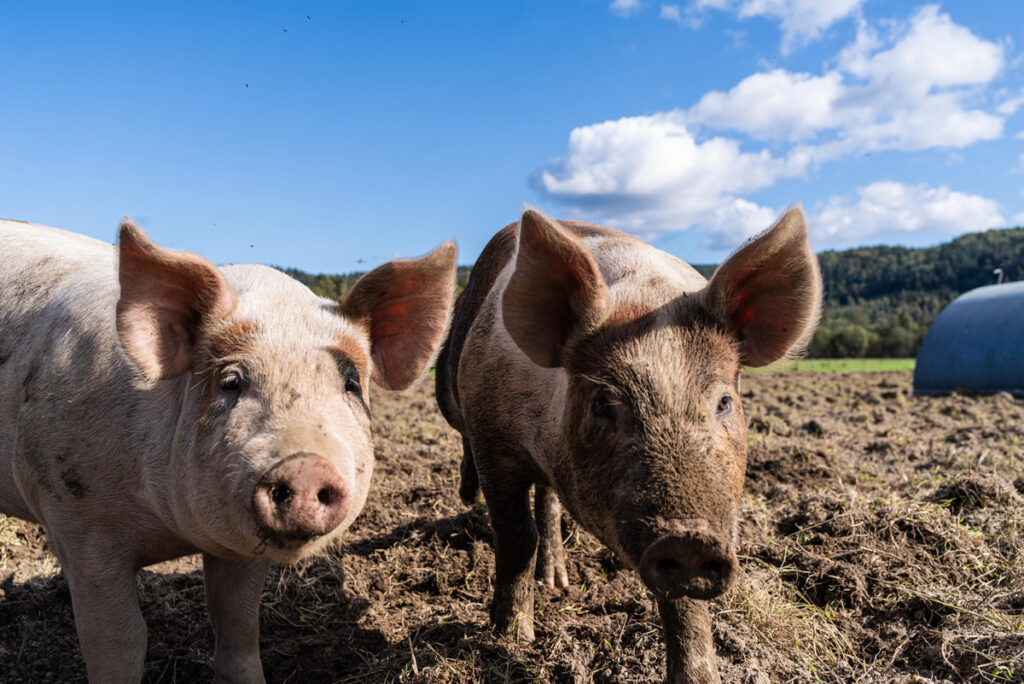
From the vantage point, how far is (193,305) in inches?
107

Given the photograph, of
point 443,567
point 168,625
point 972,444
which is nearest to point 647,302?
point 443,567

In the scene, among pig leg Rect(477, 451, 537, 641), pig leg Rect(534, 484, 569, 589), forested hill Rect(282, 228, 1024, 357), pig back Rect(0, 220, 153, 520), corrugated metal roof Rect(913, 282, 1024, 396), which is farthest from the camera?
forested hill Rect(282, 228, 1024, 357)

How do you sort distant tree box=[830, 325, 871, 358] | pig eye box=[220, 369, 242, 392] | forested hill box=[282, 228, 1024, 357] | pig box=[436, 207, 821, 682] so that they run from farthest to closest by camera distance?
1. forested hill box=[282, 228, 1024, 357]
2. distant tree box=[830, 325, 871, 358]
3. pig eye box=[220, 369, 242, 392]
4. pig box=[436, 207, 821, 682]

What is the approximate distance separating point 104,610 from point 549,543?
237 centimetres

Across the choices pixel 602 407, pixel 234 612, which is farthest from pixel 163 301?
pixel 602 407

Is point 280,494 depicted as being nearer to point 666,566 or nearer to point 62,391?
point 666,566

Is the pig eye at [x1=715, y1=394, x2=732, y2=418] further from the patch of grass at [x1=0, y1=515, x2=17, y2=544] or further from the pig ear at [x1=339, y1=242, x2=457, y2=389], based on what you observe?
the patch of grass at [x1=0, y1=515, x2=17, y2=544]

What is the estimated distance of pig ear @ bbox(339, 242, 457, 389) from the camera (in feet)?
9.53

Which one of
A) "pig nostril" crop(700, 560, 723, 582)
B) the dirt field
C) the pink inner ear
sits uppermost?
the pink inner ear

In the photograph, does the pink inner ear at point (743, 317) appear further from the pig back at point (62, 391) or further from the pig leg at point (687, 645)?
the pig back at point (62, 391)

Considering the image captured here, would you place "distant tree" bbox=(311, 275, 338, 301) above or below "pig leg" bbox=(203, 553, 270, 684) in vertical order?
above

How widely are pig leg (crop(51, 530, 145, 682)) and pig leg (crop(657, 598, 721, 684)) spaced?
2074 mm

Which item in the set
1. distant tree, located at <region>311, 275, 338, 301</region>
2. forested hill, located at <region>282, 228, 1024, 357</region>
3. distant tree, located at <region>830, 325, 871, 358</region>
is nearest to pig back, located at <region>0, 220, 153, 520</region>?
distant tree, located at <region>311, 275, 338, 301</region>

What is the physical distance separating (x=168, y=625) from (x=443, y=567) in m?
1.52
